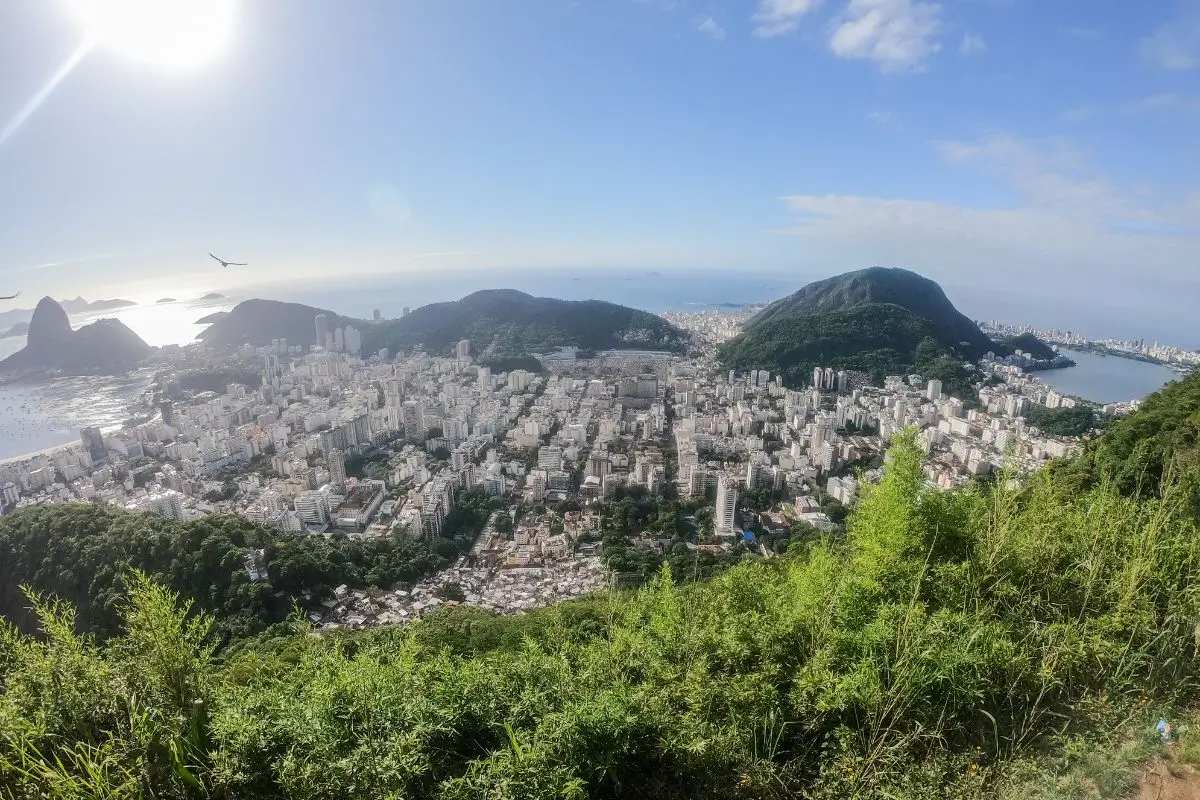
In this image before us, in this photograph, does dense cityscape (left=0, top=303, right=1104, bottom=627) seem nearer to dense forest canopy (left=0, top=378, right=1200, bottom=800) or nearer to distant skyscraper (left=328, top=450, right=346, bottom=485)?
distant skyscraper (left=328, top=450, right=346, bottom=485)

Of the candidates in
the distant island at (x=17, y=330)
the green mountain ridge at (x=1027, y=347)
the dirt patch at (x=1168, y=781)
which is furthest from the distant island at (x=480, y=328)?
the dirt patch at (x=1168, y=781)

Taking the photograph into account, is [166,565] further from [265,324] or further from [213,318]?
[213,318]

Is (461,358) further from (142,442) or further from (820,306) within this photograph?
(820,306)

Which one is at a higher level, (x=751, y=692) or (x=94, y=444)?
(x=751, y=692)

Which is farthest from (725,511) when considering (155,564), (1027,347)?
(1027,347)

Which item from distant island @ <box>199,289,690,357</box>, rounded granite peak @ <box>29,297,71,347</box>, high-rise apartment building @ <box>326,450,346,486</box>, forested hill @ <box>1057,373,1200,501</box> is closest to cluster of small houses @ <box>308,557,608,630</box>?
high-rise apartment building @ <box>326,450,346,486</box>
